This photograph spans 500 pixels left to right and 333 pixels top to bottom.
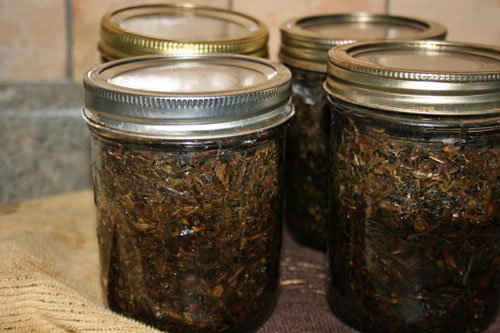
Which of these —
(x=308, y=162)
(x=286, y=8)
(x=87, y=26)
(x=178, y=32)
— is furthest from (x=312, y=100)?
(x=87, y=26)

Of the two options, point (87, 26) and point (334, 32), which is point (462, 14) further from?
point (87, 26)

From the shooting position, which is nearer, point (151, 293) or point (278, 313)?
point (151, 293)

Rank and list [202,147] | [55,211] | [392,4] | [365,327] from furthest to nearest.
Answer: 1. [392,4]
2. [55,211]
3. [365,327]
4. [202,147]

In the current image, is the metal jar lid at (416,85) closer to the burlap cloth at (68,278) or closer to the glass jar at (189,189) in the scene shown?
A: the glass jar at (189,189)

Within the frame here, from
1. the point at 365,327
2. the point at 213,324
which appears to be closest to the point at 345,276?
the point at 365,327

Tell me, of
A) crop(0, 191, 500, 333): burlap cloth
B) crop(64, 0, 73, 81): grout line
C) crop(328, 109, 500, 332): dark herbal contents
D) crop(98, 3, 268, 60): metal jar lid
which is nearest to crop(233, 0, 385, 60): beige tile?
crop(98, 3, 268, 60): metal jar lid

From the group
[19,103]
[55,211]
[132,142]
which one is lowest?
[55,211]

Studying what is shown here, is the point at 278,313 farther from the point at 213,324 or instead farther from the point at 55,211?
the point at 55,211
